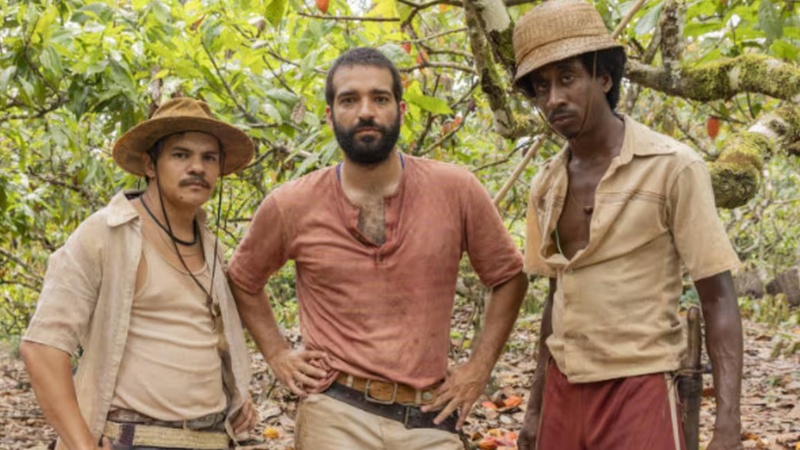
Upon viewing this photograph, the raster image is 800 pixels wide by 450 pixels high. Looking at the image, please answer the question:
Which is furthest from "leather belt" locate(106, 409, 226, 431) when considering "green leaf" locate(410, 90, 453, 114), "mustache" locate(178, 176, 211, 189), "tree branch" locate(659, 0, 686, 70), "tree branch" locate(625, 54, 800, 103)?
"tree branch" locate(659, 0, 686, 70)

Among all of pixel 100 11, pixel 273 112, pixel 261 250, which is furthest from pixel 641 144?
pixel 100 11

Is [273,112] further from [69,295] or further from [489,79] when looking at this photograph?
[69,295]

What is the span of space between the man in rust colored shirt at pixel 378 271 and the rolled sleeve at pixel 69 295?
626 mm

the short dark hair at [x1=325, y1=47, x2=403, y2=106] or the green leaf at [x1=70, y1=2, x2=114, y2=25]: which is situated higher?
the green leaf at [x1=70, y1=2, x2=114, y2=25]

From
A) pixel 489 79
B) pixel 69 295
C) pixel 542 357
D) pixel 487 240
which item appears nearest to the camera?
pixel 69 295

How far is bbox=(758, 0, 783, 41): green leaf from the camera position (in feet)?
9.91

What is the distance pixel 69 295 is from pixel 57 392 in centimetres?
30

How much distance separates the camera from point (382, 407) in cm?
290

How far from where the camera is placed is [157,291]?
275 cm

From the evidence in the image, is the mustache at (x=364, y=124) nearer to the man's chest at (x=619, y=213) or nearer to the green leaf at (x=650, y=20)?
the man's chest at (x=619, y=213)

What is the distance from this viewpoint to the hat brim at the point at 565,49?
2.53 metres

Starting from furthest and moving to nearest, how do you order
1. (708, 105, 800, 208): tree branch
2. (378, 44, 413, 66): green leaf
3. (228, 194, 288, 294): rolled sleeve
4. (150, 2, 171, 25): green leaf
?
(150, 2, 171, 25): green leaf < (378, 44, 413, 66): green leaf < (228, 194, 288, 294): rolled sleeve < (708, 105, 800, 208): tree branch

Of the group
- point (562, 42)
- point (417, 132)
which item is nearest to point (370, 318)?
point (562, 42)

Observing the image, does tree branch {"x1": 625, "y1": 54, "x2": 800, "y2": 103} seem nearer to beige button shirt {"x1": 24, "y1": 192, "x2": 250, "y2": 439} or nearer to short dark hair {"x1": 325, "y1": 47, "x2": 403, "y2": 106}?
short dark hair {"x1": 325, "y1": 47, "x2": 403, "y2": 106}
